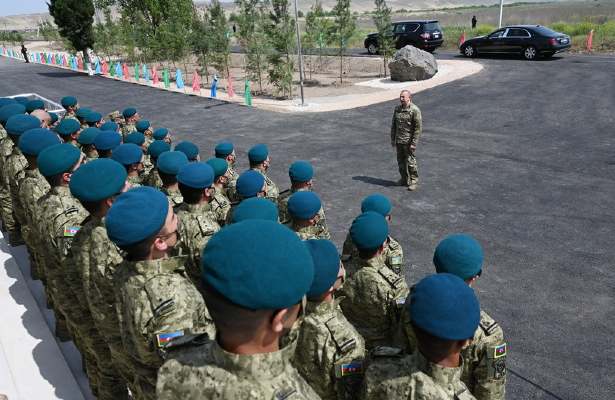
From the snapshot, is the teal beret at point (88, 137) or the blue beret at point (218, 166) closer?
the blue beret at point (218, 166)

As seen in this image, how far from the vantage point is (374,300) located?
11.2 feet

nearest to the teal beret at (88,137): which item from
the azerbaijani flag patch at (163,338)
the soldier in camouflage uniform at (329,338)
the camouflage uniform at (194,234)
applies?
the camouflage uniform at (194,234)

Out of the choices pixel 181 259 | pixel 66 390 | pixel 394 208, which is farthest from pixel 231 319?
pixel 394 208

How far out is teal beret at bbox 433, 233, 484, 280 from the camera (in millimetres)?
3213

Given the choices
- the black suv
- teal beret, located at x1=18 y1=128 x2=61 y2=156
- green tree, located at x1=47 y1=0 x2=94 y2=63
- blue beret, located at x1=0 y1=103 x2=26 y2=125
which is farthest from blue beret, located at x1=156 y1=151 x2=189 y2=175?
green tree, located at x1=47 y1=0 x2=94 y2=63

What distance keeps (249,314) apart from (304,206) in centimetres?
262

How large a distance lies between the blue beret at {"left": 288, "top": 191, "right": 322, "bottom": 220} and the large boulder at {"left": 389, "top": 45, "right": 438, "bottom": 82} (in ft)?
63.8

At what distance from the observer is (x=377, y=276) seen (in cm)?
345

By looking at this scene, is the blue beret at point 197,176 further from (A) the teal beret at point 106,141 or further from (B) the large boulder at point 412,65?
(B) the large boulder at point 412,65

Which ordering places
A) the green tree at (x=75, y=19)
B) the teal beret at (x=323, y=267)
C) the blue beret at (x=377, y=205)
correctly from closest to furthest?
the teal beret at (x=323, y=267), the blue beret at (x=377, y=205), the green tree at (x=75, y=19)

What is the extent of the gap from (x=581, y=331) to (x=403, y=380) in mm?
3779

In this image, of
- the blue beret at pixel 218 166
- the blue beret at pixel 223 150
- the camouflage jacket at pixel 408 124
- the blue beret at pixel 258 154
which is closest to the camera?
the blue beret at pixel 218 166

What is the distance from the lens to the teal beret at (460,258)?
3.21 meters

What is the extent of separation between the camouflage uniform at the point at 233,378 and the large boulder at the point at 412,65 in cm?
2190
